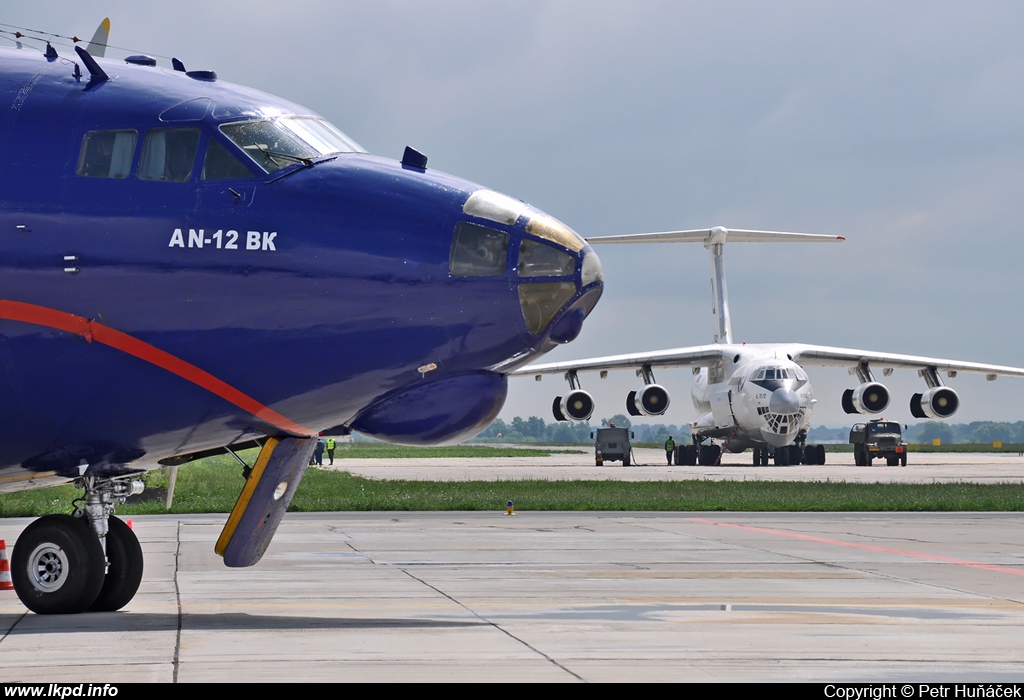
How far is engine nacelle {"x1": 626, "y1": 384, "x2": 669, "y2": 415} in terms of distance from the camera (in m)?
51.6

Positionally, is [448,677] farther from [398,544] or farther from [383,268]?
[398,544]

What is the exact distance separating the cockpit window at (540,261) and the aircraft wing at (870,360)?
1779 inches

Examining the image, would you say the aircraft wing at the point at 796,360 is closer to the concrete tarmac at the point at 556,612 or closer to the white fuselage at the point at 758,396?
the white fuselage at the point at 758,396

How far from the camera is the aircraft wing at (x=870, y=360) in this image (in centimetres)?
5212

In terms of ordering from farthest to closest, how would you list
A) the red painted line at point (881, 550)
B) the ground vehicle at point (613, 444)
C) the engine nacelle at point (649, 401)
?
1. the ground vehicle at point (613, 444)
2. the engine nacelle at point (649, 401)
3. the red painted line at point (881, 550)

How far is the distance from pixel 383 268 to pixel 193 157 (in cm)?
159

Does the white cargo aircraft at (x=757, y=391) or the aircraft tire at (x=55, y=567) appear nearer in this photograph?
the aircraft tire at (x=55, y=567)

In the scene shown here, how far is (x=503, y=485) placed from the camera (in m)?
34.4

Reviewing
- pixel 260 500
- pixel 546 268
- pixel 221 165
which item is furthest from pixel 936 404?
pixel 221 165

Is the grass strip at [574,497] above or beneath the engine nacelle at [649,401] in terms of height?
beneath

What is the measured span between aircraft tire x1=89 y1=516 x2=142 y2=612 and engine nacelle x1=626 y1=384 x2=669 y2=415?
136 ft

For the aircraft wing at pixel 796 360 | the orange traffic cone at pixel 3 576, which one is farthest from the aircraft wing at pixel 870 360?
the orange traffic cone at pixel 3 576

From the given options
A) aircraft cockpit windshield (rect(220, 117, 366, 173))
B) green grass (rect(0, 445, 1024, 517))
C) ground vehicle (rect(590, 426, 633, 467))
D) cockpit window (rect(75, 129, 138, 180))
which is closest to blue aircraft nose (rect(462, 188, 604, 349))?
aircraft cockpit windshield (rect(220, 117, 366, 173))

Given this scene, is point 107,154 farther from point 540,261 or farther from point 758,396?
point 758,396
